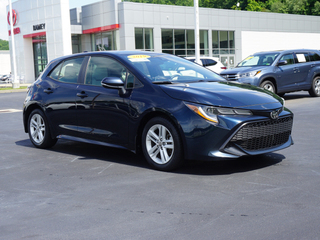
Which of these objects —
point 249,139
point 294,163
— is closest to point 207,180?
point 249,139

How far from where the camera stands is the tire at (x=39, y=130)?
23.9 ft

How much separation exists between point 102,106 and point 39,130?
187 cm

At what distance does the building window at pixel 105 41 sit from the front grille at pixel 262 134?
35.7 m

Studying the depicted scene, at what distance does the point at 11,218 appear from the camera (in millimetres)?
3912

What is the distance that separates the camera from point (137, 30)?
3972 cm

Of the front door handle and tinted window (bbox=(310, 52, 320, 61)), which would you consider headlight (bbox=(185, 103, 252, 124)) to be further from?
tinted window (bbox=(310, 52, 320, 61))

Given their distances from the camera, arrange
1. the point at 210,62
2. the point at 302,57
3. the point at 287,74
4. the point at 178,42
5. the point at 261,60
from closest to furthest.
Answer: the point at 287,74, the point at 261,60, the point at 302,57, the point at 210,62, the point at 178,42

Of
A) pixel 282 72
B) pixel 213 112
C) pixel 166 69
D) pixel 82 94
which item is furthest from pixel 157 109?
pixel 282 72

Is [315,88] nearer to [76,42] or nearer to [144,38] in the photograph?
[144,38]

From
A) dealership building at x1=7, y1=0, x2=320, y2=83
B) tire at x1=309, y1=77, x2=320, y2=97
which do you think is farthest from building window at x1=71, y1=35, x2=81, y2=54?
tire at x1=309, y1=77, x2=320, y2=97

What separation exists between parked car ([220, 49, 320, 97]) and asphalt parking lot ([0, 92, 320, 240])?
26.4 ft

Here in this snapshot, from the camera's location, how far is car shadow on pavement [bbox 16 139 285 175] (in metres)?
5.52

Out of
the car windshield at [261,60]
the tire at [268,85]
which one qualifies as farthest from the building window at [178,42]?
Answer: the tire at [268,85]

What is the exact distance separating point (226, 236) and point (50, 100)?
456 centimetres
